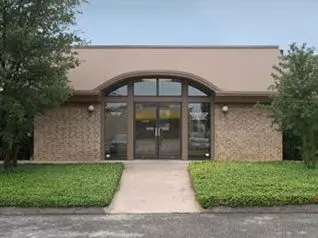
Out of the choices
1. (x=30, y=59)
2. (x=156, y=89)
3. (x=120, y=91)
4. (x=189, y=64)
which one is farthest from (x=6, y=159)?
(x=189, y=64)

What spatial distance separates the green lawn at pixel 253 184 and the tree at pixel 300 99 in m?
1.15

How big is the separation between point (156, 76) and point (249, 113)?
3.95 metres

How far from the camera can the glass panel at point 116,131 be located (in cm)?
2155

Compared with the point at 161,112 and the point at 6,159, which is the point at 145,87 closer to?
the point at 161,112

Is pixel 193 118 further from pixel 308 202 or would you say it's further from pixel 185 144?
pixel 308 202

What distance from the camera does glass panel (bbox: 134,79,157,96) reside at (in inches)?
848

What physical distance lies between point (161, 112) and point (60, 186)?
28.4 feet

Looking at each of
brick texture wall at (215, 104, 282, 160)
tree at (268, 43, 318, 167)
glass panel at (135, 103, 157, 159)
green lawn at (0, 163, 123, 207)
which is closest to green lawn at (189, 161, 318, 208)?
tree at (268, 43, 318, 167)

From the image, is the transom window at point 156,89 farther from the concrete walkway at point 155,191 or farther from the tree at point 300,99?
the tree at point 300,99

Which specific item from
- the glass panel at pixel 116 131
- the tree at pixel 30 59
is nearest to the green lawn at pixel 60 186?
the tree at pixel 30 59

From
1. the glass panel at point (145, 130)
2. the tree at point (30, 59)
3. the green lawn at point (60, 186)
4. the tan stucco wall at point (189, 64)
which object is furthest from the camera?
the glass panel at point (145, 130)

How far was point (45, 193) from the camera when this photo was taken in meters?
12.8

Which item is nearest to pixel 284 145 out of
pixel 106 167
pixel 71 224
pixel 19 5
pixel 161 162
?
pixel 161 162

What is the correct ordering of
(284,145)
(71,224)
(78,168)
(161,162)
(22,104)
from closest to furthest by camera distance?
(71,224) < (22,104) < (78,168) < (161,162) < (284,145)
